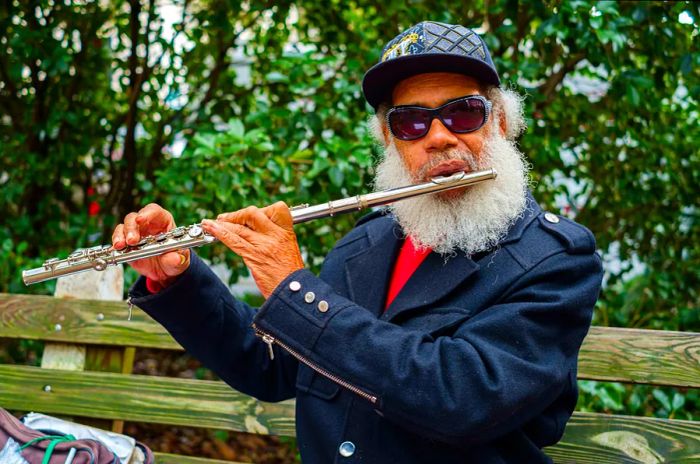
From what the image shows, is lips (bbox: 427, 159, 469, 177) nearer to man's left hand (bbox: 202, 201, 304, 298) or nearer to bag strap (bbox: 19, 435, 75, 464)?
man's left hand (bbox: 202, 201, 304, 298)

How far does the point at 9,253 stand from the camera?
12.5ft

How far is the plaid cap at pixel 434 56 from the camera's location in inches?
79.4

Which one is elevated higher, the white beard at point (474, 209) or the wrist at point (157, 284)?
the white beard at point (474, 209)

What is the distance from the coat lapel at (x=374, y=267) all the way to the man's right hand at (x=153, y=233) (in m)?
0.49

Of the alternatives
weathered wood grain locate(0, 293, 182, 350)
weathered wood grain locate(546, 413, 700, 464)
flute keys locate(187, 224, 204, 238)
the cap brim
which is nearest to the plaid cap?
the cap brim

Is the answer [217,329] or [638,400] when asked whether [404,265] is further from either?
[638,400]

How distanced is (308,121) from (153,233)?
4.62 ft

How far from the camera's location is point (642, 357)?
8.10 feet

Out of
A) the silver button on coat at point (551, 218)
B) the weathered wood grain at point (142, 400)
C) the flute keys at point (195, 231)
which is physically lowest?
the weathered wood grain at point (142, 400)

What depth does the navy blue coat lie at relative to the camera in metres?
1.68

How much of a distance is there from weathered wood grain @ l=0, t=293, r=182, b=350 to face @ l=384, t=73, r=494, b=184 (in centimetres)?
141

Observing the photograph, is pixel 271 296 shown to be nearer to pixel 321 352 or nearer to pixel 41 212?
pixel 321 352

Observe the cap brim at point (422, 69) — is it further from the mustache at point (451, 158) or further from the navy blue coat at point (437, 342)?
the navy blue coat at point (437, 342)

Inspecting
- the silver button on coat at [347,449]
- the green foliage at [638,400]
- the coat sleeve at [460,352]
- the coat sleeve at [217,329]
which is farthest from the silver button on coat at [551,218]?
the green foliage at [638,400]
